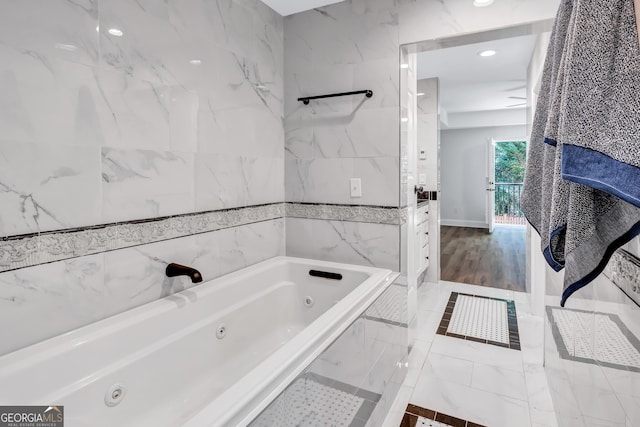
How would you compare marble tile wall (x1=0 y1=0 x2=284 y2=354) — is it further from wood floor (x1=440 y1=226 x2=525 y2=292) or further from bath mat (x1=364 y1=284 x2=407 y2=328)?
wood floor (x1=440 y1=226 x2=525 y2=292)

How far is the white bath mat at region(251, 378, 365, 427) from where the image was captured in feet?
3.13

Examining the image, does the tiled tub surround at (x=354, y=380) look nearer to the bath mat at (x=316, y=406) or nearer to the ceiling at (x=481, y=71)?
the bath mat at (x=316, y=406)

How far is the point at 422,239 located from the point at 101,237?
2.92 m

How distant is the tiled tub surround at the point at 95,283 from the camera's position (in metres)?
1.09

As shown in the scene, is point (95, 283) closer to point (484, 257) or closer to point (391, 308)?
point (391, 308)

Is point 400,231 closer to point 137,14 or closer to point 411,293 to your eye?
point 411,293

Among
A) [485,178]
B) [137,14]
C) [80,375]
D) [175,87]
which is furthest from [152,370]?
[485,178]

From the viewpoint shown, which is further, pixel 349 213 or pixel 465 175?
pixel 465 175

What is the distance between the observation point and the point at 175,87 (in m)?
1.60

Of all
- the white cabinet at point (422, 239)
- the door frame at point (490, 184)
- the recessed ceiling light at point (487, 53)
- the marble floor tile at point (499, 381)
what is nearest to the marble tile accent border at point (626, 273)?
the marble floor tile at point (499, 381)

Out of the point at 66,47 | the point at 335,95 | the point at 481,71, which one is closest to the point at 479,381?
the point at 335,95

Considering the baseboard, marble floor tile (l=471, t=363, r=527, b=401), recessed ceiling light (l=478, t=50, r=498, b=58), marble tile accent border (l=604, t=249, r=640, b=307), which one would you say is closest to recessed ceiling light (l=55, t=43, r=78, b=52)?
marble tile accent border (l=604, t=249, r=640, b=307)

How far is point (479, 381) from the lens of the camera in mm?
2062

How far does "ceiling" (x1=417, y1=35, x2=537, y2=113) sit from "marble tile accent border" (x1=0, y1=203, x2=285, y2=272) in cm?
246
